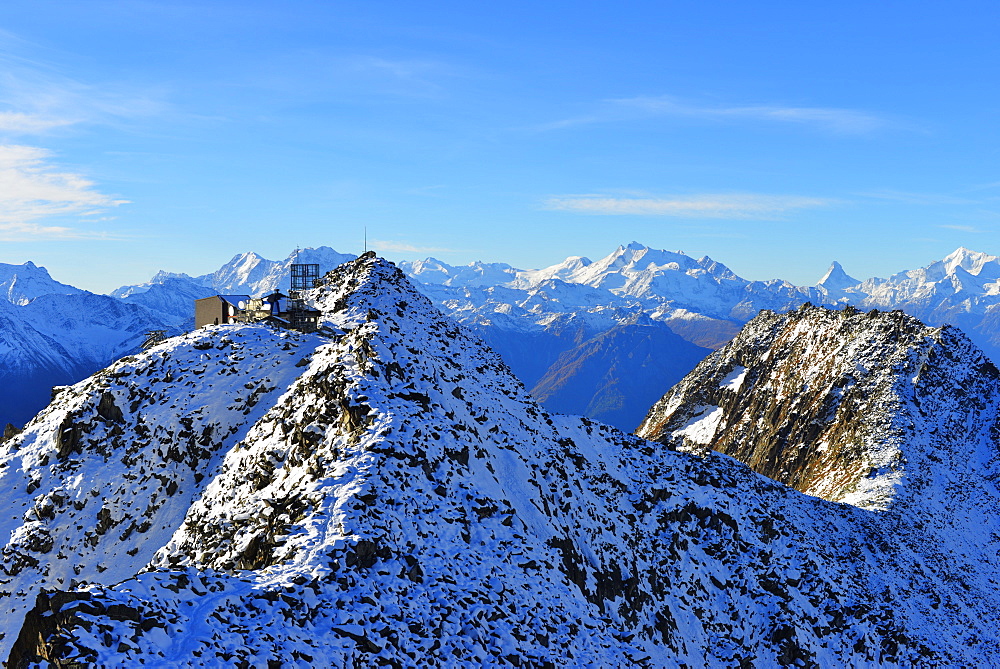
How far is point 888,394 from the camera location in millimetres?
102688

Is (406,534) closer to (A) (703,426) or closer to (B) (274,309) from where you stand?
(B) (274,309)

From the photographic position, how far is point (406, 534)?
124ft

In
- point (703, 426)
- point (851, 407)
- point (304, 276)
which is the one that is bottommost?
point (703, 426)

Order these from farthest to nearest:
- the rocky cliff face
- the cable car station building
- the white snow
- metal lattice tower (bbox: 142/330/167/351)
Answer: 1. the white snow
2. the rocky cliff face
3. metal lattice tower (bbox: 142/330/167/351)
4. the cable car station building

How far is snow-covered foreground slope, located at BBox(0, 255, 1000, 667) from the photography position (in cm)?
3117

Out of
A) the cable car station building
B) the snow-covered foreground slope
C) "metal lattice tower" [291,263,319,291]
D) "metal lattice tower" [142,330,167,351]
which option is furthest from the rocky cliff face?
"metal lattice tower" [142,330,167,351]

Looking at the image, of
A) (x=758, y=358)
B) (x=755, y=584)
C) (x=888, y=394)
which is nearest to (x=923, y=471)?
(x=888, y=394)

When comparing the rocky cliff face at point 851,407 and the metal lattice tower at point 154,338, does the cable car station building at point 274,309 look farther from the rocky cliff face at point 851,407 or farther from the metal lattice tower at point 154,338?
the rocky cliff face at point 851,407

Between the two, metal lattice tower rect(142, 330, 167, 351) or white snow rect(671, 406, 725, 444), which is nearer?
metal lattice tower rect(142, 330, 167, 351)

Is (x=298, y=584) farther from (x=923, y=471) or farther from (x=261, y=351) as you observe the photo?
(x=923, y=471)

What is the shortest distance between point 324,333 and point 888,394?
81.8 metres

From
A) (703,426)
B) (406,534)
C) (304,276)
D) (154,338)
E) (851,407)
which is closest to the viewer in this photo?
(406,534)

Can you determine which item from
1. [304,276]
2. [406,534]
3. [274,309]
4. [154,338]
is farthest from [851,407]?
[154,338]

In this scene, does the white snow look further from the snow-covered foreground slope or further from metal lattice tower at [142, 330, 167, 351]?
metal lattice tower at [142, 330, 167, 351]
